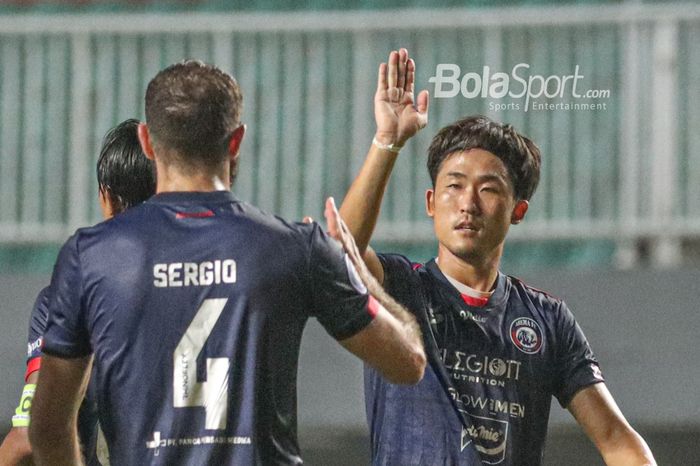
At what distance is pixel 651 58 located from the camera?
27.0 feet

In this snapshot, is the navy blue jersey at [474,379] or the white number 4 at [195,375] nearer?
the white number 4 at [195,375]

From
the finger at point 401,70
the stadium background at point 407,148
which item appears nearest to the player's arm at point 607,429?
the finger at point 401,70

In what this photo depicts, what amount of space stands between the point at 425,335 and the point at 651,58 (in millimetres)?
4208

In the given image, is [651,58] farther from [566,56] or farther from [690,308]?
[690,308]

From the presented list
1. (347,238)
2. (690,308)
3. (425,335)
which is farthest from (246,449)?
(690,308)

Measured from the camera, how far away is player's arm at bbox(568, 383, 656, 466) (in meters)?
4.52

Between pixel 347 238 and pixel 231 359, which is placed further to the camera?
pixel 347 238

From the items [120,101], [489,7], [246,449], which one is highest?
[489,7]

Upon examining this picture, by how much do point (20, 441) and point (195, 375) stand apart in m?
0.92

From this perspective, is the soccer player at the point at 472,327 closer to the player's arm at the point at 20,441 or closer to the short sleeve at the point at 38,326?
the short sleeve at the point at 38,326

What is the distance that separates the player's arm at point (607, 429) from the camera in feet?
14.8

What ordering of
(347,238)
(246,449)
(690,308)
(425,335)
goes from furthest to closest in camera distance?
(690,308) < (425,335) < (347,238) < (246,449)

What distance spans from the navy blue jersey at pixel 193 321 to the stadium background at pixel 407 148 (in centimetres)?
434

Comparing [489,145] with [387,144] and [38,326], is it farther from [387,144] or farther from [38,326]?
[38,326]
